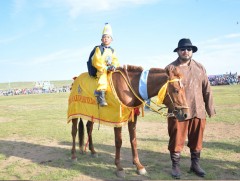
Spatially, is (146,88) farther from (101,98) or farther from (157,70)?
(101,98)

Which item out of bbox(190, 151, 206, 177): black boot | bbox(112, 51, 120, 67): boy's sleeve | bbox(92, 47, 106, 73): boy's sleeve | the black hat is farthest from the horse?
bbox(190, 151, 206, 177): black boot

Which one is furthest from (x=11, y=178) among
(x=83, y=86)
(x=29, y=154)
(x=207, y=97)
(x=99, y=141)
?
(x=207, y=97)

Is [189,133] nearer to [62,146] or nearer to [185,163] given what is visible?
[185,163]

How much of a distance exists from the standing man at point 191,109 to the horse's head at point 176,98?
1.62 feet

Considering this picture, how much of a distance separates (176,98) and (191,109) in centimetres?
71

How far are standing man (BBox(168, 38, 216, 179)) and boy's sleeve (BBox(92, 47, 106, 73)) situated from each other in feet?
4.86

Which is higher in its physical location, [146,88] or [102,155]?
[146,88]

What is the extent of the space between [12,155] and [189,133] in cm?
469

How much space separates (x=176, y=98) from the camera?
480cm

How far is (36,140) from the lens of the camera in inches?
357

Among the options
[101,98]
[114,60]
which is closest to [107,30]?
[114,60]

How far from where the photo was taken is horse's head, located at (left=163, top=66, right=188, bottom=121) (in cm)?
475

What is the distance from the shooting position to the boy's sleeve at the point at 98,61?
18.7 feet

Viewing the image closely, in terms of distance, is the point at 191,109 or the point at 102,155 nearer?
the point at 191,109
